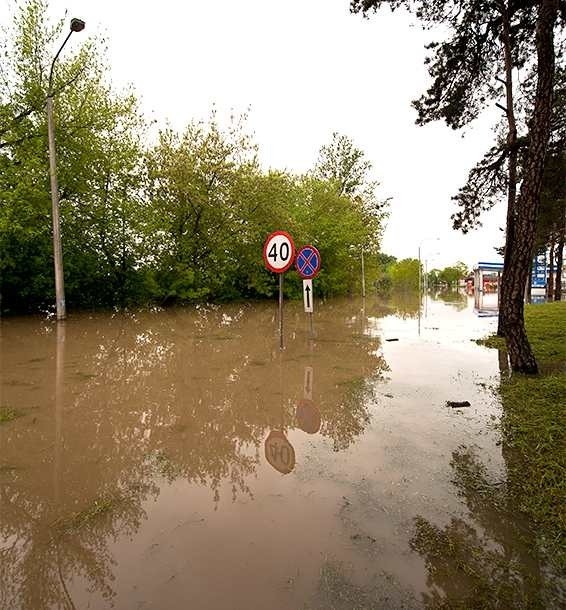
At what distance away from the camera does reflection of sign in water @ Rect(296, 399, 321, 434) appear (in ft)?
14.4

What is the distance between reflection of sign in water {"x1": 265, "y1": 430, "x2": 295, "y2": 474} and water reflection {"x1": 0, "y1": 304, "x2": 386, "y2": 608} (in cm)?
2

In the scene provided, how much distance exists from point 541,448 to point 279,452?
247 centimetres

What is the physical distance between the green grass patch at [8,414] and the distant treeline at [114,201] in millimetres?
9936

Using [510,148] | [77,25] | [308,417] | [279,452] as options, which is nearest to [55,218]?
[77,25]

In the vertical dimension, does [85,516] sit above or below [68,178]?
below

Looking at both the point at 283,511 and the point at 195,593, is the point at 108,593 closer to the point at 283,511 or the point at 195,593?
the point at 195,593

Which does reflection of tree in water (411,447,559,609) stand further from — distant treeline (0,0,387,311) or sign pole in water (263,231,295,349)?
distant treeline (0,0,387,311)

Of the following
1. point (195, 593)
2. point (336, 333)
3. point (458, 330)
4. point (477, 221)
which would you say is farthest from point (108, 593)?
point (458, 330)

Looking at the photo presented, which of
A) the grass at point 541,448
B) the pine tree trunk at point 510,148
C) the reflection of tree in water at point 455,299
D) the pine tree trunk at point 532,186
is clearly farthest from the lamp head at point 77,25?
the reflection of tree in water at point 455,299

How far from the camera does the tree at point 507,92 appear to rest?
625 cm

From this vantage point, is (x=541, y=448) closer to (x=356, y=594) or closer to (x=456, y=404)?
(x=456, y=404)

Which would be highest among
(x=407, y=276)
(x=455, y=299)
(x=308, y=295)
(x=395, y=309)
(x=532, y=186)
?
(x=532, y=186)

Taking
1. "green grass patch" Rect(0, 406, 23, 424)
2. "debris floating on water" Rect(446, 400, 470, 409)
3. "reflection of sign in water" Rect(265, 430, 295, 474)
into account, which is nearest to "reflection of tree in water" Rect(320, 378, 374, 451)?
"reflection of sign in water" Rect(265, 430, 295, 474)

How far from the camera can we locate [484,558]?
2.23m
